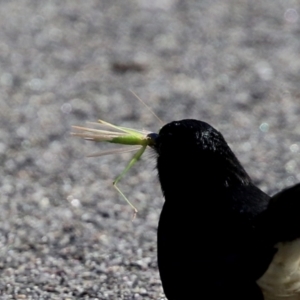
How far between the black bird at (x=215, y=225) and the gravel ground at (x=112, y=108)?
417 millimetres

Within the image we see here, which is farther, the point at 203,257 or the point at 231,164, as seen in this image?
the point at 231,164

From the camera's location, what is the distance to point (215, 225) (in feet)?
13.3

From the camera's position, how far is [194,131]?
434 centimetres

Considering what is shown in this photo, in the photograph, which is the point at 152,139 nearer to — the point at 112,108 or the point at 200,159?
the point at 200,159

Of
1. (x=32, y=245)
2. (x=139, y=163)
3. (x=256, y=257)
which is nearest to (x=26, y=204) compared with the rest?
(x=32, y=245)

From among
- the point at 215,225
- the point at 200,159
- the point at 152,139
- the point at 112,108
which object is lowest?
the point at 215,225

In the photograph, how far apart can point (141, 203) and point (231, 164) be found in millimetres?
1844

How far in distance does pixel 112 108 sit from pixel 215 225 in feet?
12.0

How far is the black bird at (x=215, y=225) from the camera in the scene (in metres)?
3.71

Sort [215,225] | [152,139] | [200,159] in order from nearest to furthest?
[215,225], [200,159], [152,139]

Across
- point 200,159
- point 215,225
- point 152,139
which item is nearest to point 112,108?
point 152,139

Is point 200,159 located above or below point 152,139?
below

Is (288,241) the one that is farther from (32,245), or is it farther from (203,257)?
(32,245)

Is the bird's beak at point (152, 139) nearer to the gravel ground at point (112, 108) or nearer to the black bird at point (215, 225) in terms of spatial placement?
the black bird at point (215, 225)
